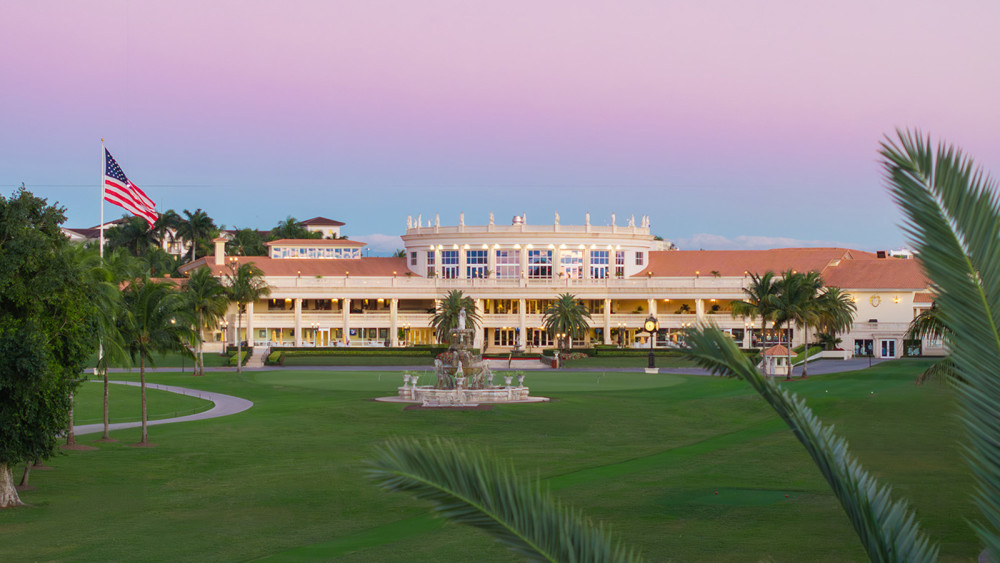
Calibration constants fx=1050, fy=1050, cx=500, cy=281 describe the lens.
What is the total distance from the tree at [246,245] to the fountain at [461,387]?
90.3m

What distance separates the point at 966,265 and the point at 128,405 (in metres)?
50.4

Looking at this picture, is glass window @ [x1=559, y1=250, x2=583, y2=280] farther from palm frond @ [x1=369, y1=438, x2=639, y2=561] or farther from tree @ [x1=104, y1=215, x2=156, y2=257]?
palm frond @ [x1=369, y1=438, x2=639, y2=561]

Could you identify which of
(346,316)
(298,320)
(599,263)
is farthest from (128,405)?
(599,263)

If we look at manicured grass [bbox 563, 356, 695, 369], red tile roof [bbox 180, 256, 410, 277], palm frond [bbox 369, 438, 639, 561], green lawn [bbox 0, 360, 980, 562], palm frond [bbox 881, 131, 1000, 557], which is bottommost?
green lawn [bbox 0, 360, 980, 562]

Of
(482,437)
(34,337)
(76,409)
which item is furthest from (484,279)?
(34,337)

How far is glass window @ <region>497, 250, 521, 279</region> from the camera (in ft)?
344

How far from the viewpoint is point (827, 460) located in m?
5.44

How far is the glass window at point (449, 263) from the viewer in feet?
347

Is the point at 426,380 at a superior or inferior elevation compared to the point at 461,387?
inferior

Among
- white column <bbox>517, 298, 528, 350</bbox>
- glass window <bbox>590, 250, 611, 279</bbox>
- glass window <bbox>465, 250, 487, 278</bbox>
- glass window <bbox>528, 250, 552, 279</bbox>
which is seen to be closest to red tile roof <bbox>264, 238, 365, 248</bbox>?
glass window <bbox>465, 250, 487, 278</bbox>

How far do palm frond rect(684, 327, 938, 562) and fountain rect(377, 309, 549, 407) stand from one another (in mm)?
41977

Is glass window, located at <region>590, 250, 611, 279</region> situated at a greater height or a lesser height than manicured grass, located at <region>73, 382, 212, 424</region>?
greater

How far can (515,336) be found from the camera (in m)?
103

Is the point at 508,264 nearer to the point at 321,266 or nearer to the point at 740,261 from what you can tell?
the point at 321,266
